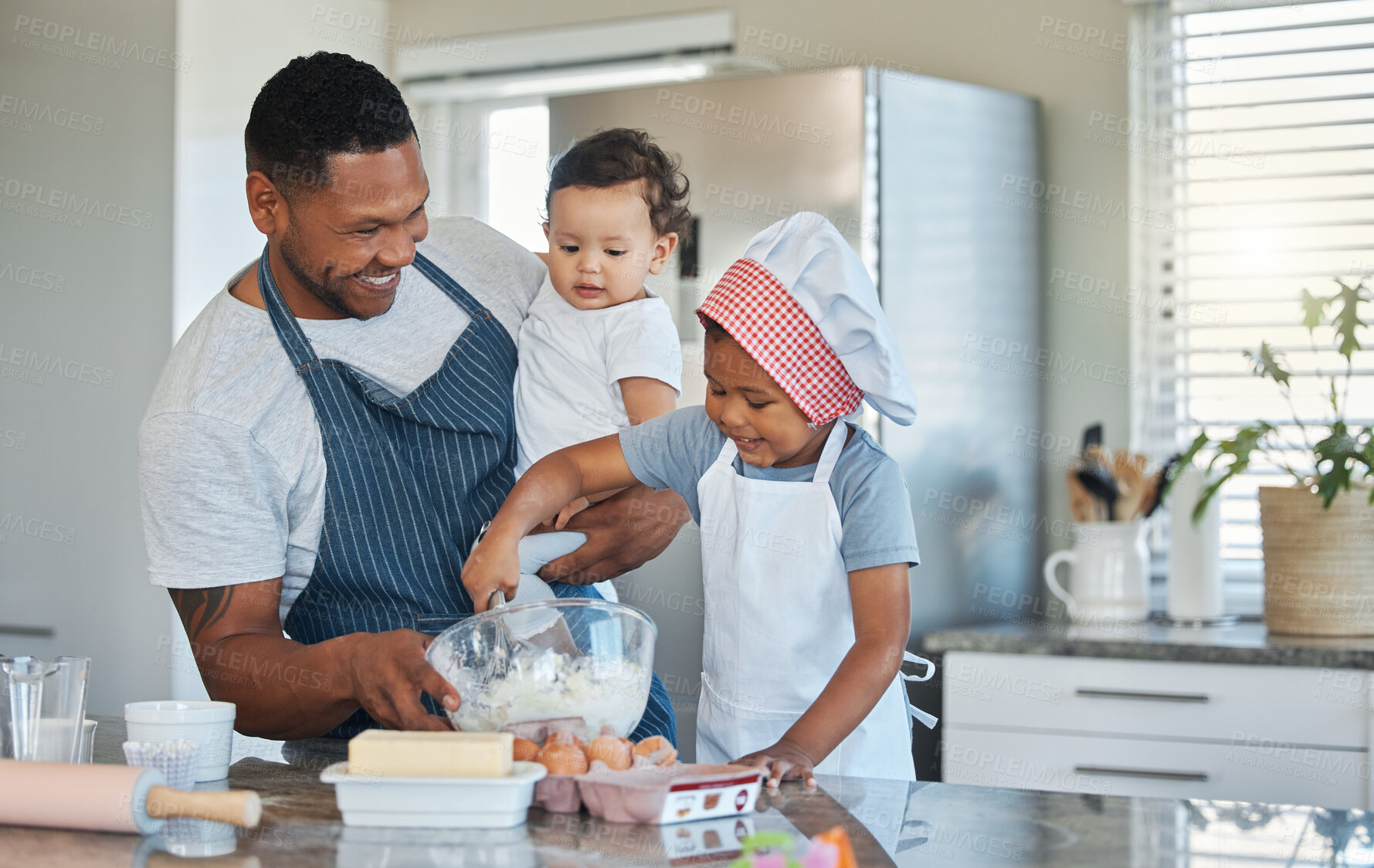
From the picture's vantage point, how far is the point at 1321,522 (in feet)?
7.61

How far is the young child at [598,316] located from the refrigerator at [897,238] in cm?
80

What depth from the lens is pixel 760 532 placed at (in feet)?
4.28

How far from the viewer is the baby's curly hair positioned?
1606 millimetres

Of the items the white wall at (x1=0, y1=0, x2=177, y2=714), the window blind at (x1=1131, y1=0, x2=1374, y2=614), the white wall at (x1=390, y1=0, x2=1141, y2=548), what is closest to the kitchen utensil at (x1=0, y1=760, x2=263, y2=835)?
the white wall at (x1=0, y1=0, x2=177, y2=714)

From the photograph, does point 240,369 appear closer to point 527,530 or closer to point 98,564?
point 527,530

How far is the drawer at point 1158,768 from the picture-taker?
2076 mm

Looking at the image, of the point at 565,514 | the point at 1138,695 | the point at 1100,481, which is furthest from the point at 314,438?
the point at 1100,481

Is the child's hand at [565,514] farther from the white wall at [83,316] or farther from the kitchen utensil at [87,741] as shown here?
the white wall at [83,316]

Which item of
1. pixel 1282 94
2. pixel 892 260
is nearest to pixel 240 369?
pixel 892 260

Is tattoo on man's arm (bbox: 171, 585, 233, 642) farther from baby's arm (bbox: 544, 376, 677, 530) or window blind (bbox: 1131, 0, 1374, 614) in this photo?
window blind (bbox: 1131, 0, 1374, 614)

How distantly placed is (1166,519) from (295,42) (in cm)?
224

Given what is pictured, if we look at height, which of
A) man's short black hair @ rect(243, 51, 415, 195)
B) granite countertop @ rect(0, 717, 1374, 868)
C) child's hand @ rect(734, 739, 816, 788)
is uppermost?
man's short black hair @ rect(243, 51, 415, 195)

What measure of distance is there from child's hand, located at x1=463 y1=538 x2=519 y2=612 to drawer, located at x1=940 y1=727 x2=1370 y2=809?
119 centimetres

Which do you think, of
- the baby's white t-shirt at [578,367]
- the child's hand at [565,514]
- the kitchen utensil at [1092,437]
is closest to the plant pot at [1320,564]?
the kitchen utensil at [1092,437]
